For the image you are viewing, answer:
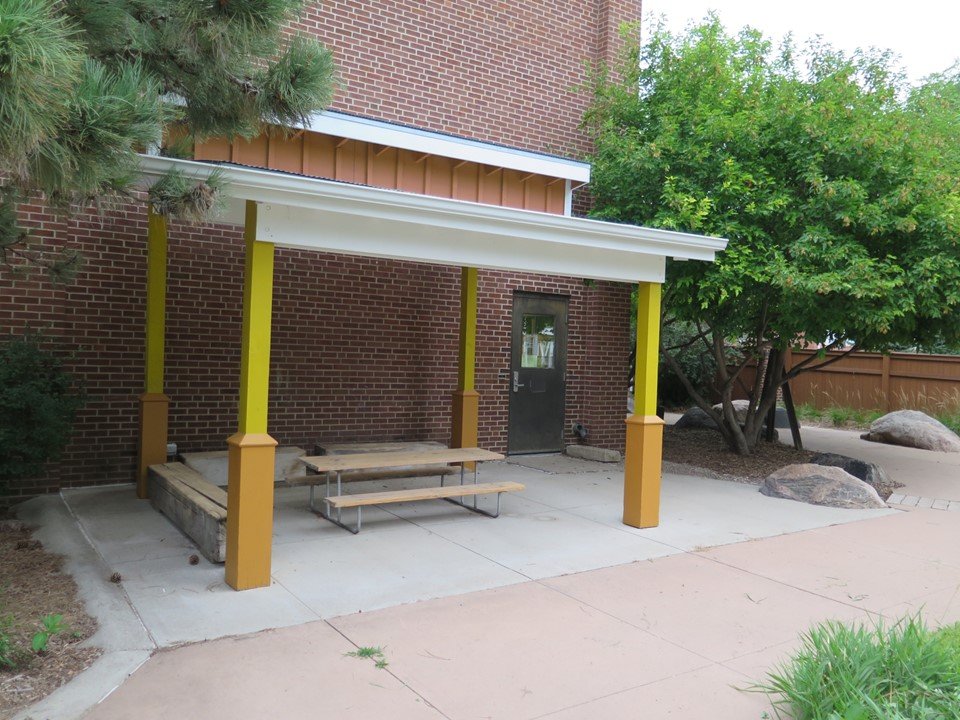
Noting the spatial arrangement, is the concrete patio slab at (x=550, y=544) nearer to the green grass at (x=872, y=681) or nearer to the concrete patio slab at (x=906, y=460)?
the green grass at (x=872, y=681)

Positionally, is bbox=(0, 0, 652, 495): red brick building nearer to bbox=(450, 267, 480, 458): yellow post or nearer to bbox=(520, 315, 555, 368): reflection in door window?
bbox=(520, 315, 555, 368): reflection in door window

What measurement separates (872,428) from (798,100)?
8450 millimetres

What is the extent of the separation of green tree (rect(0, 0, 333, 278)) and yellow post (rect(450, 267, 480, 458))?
→ 4.20 m

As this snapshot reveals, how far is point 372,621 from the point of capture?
4.70 meters

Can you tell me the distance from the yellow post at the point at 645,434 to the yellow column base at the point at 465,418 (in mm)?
2727

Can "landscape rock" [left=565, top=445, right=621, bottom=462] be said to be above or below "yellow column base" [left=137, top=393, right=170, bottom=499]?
below

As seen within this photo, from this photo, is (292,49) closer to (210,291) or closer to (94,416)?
(210,291)

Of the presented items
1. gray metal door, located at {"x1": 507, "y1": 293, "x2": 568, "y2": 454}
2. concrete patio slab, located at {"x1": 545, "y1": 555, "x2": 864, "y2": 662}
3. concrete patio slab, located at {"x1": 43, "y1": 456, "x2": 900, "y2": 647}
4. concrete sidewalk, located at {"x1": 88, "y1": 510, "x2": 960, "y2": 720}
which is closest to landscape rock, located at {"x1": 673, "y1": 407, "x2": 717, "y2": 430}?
Answer: gray metal door, located at {"x1": 507, "y1": 293, "x2": 568, "y2": 454}

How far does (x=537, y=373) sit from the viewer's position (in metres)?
11.1

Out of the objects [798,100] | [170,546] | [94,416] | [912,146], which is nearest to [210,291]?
[94,416]

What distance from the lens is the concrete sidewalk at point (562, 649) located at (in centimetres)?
365

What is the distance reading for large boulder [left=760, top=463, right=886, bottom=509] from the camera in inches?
339

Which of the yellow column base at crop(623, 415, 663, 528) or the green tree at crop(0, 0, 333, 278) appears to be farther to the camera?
the yellow column base at crop(623, 415, 663, 528)

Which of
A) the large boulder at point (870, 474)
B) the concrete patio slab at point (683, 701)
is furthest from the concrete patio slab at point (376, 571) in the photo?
the large boulder at point (870, 474)
